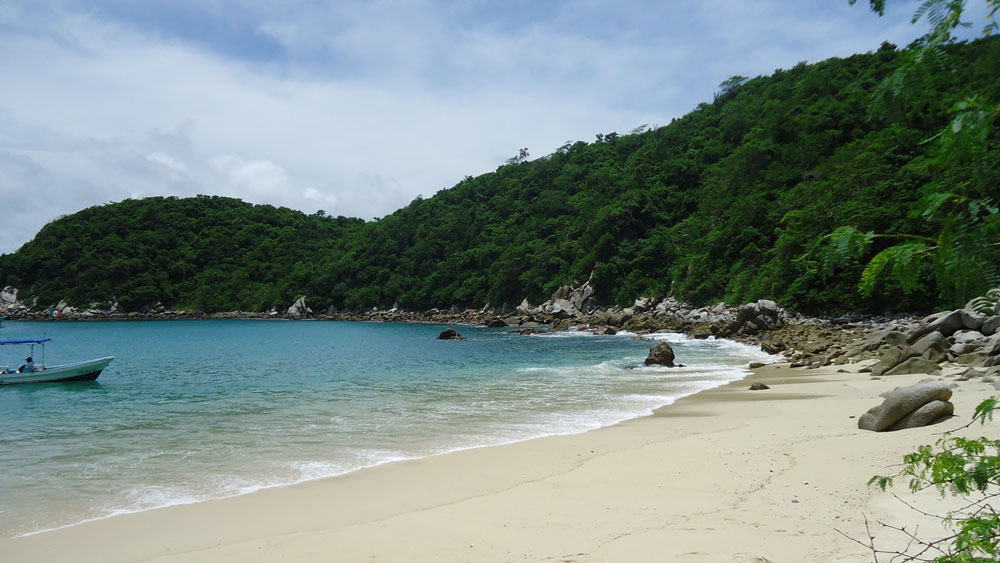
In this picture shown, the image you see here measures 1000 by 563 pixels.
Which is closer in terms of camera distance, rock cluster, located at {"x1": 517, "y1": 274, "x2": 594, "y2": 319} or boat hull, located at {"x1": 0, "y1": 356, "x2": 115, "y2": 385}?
boat hull, located at {"x1": 0, "y1": 356, "x2": 115, "y2": 385}

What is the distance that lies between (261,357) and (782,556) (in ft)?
110

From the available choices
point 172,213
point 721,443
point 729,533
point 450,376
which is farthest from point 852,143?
point 172,213

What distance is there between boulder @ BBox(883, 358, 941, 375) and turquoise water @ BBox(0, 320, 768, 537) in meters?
4.86

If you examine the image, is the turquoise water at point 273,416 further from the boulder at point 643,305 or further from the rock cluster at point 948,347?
the boulder at point 643,305

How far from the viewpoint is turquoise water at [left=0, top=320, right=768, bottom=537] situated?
8.47 m

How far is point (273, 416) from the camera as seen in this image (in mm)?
14109

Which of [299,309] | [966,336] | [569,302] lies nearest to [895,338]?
[966,336]

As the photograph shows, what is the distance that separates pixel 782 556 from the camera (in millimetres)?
4473

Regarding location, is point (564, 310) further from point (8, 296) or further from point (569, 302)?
point (8, 296)

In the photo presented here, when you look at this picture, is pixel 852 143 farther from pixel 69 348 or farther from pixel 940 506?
pixel 69 348

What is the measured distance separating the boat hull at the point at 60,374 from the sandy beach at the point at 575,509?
19.1m

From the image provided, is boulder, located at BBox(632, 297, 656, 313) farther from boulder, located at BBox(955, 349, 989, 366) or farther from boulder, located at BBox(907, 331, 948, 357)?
boulder, located at BBox(955, 349, 989, 366)

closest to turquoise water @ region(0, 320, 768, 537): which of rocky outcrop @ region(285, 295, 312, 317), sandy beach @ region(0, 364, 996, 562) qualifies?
sandy beach @ region(0, 364, 996, 562)

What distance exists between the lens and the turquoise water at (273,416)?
8.47 m
